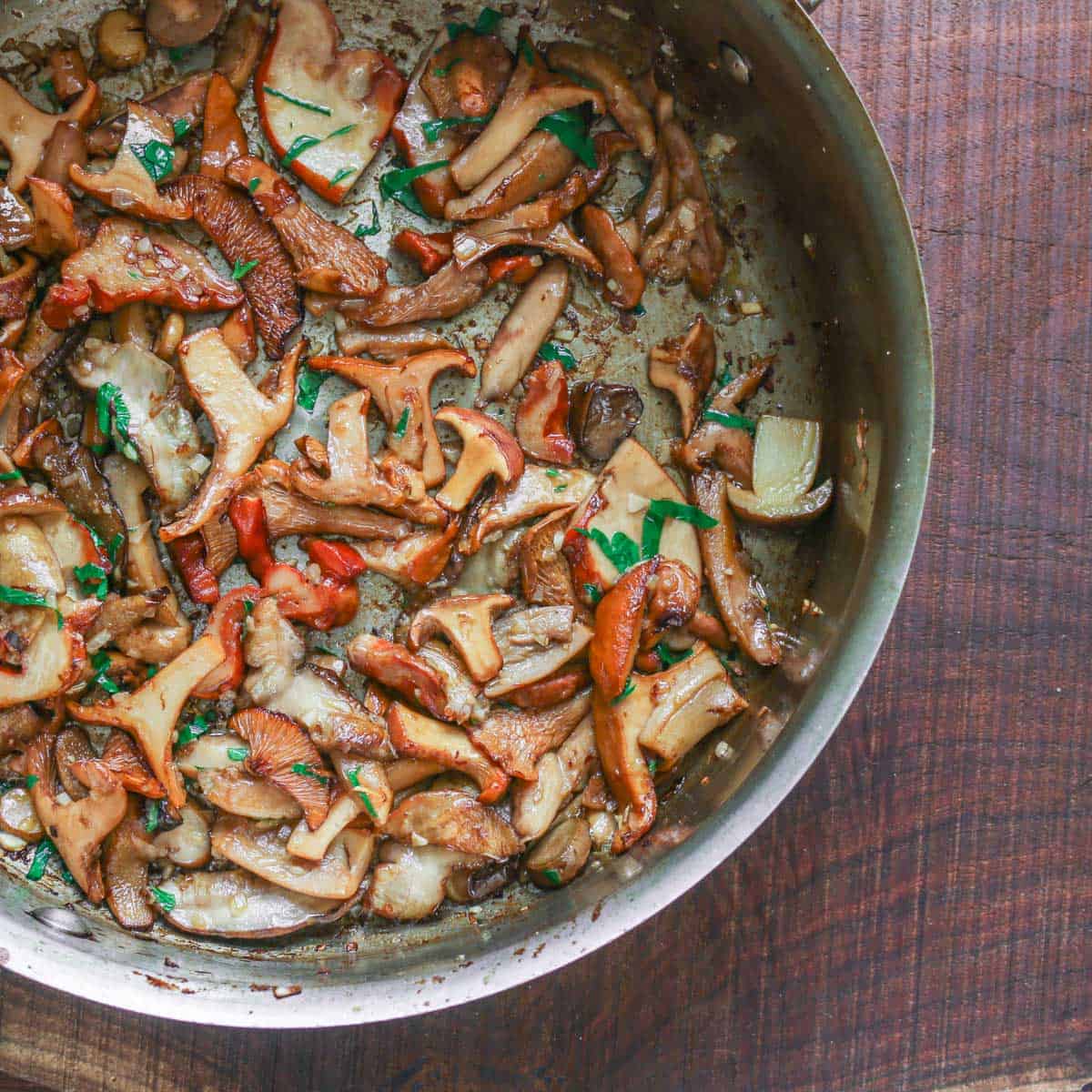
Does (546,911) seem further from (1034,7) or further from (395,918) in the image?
(1034,7)

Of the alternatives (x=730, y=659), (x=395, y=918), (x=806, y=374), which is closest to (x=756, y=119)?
(x=806, y=374)

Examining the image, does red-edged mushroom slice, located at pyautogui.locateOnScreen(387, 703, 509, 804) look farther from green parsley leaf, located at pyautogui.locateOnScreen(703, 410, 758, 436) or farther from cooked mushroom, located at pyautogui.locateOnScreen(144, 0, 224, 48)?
cooked mushroom, located at pyautogui.locateOnScreen(144, 0, 224, 48)

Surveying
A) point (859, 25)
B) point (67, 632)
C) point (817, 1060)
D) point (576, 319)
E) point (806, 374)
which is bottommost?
point (817, 1060)

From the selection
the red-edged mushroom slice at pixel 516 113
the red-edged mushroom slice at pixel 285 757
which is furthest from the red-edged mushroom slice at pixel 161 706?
the red-edged mushroom slice at pixel 516 113

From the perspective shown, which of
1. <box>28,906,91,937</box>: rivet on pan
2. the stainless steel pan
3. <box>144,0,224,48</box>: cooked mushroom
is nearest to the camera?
the stainless steel pan

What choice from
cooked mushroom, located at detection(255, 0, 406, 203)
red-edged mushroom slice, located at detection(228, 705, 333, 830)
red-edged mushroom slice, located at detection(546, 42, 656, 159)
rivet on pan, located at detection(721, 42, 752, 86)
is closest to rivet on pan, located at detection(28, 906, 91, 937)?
red-edged mushroom slice, located at detection(228, 705, 333, 830)

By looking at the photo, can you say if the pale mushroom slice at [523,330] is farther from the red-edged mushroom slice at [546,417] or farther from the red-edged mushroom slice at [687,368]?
the red-edged mushroom slice at [687,368]
